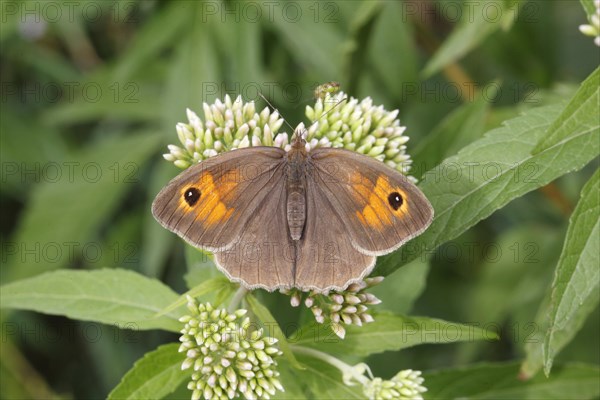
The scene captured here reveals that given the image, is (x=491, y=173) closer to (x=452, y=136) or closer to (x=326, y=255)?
(x=326, y=255)

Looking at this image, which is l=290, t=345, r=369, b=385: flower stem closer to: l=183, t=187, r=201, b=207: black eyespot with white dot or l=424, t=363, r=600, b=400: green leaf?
l=424, t=363, r=600, b=400: green leaf

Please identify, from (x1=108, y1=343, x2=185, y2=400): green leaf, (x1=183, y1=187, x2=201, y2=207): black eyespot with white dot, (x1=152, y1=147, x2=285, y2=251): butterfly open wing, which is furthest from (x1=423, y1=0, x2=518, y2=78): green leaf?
(x1=108, y1=343, x2=185, y2=400): green leaf

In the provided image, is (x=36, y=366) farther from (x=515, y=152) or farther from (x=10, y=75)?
(x=515, y=152)

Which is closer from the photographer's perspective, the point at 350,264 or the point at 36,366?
the point at 350,264

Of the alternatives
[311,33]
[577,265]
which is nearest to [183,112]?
[311,33]

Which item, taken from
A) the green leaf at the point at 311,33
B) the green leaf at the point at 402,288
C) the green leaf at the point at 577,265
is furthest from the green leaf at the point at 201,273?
the green leaf at the point at 311,33

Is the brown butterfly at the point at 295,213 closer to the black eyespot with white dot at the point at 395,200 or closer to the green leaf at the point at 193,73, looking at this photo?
the black eyespot with white dot at the point at 395,200

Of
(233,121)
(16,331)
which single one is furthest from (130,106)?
(233,121)
